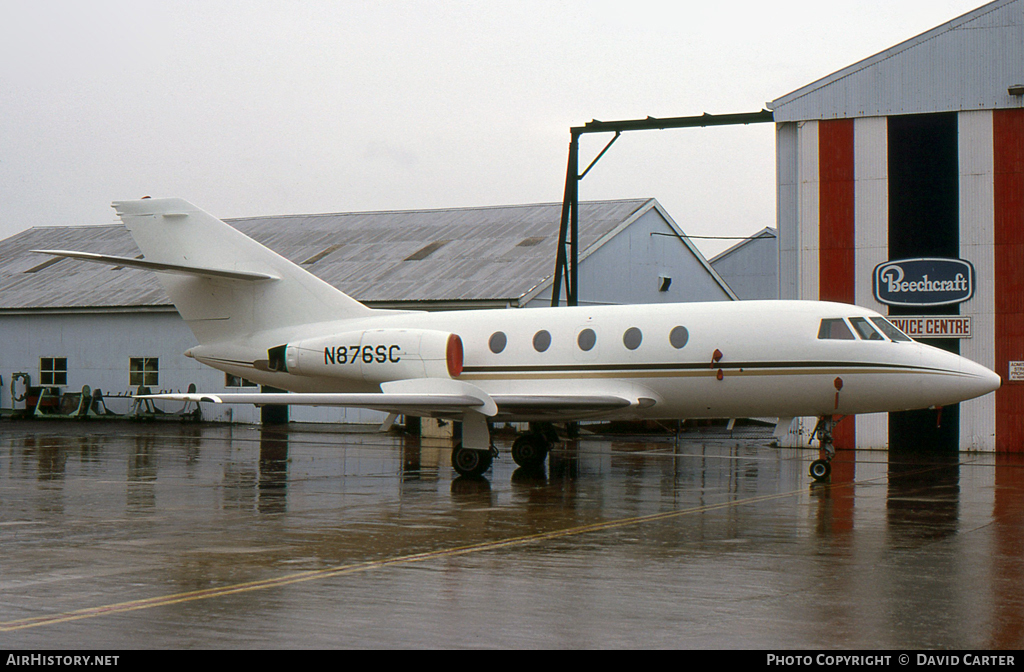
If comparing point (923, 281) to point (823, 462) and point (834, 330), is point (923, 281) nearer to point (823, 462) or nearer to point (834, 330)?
point (834, 330)

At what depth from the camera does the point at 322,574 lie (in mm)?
9195

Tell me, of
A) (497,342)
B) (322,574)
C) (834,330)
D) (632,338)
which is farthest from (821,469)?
(322,574)

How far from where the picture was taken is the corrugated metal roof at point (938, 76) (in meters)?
23.9

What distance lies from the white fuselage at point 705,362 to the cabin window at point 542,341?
0.02m

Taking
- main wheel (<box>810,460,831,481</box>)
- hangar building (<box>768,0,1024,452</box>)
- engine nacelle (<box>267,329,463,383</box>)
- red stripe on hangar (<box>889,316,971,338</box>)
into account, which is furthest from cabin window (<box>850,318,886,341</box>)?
hangar building (<box>768,0,1024,452</box>)

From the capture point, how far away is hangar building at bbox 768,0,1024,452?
949 inches

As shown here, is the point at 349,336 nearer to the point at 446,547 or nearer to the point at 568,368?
the point at 568,368

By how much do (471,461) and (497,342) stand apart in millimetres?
2763

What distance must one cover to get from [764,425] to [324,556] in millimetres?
30428

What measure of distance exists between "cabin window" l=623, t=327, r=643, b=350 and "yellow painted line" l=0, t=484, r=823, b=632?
16.6 ft

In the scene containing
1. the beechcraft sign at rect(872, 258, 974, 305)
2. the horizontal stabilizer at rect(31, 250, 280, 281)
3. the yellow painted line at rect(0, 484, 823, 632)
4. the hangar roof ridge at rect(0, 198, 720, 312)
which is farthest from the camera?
the hangar roof ridge at rect(0, 198, 720, 312)

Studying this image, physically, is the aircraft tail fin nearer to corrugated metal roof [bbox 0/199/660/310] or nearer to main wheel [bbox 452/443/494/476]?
main wheel [bbox 452/443/494/476]

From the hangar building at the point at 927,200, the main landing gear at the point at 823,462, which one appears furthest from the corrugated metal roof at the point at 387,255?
the main landing gear at the point at 823,462

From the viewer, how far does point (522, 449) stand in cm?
2044
